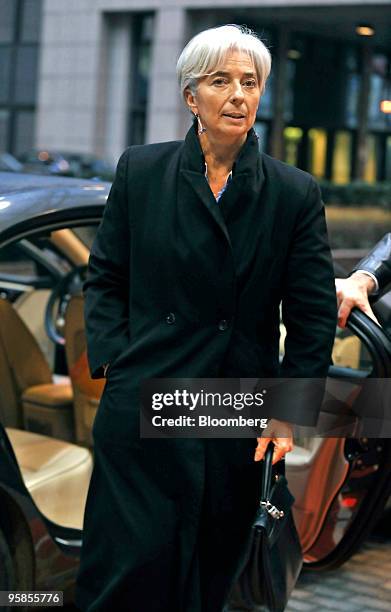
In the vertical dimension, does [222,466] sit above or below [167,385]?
below

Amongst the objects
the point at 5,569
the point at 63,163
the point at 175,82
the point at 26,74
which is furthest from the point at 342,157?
the point at 5,569

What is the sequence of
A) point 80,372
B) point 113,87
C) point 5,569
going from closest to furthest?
point 5,569, point 80,372, point 113,87

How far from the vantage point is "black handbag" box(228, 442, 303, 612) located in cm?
289

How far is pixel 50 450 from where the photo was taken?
4680 mm

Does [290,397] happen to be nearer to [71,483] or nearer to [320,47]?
[71,483]

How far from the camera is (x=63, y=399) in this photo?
5.29 m

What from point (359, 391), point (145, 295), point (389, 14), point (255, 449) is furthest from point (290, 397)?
point (389, 14)

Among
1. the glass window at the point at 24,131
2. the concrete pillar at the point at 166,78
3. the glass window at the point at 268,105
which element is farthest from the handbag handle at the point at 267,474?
the glass window at the point at 24,131

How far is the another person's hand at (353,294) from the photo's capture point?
375 centimetres

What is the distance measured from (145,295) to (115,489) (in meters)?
0.50

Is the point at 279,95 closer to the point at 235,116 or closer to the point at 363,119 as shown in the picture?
the point at 363,119

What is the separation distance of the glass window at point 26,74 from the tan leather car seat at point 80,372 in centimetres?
3340

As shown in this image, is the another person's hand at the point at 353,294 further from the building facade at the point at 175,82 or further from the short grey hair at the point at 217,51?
the building facade at the point at 175,82

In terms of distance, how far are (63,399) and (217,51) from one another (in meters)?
2.72
